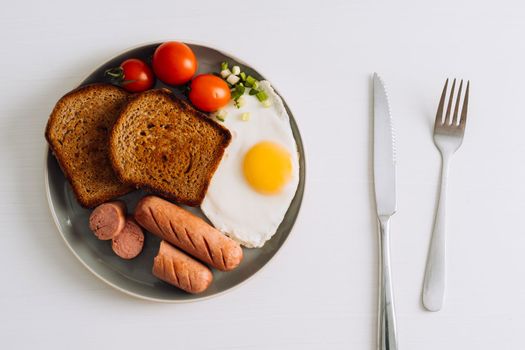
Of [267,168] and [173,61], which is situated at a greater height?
[173,61]

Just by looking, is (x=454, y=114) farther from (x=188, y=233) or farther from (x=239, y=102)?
(x=188, y=233)

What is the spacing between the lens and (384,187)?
7.95ft

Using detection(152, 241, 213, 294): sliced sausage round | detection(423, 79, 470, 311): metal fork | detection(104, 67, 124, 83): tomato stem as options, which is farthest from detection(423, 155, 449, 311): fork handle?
detection(104, 67, 124, 83): tomato stem

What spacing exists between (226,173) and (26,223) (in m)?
0.99

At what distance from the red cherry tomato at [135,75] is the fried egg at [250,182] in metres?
0.40

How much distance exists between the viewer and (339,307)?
2.44 meters

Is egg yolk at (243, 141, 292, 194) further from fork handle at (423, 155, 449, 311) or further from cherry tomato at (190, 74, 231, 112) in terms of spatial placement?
fork handle at (423, 155, 449, 311)

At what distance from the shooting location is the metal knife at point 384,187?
239 centimetres

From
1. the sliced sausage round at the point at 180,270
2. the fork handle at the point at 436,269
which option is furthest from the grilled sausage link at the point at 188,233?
the fork handle at the point at 436,269

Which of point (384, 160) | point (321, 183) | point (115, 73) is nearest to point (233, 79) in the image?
point (115, 73)

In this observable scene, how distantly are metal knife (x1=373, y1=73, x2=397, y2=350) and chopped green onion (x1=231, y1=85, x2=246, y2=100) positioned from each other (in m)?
0.66

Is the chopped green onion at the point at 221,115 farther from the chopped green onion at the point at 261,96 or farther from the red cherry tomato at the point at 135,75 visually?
the red cherry tomato at the point at 135,75

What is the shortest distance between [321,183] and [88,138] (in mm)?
1110

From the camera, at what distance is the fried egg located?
2281 millimetres
